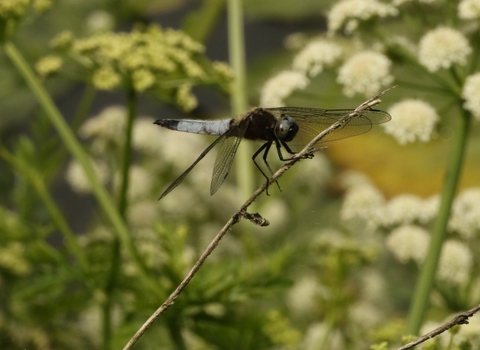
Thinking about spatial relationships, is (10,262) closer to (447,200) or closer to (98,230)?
(98,230)

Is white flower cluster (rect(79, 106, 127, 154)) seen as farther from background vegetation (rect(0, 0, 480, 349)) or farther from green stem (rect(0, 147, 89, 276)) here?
green stem (rect(0, 147, 89, 276))

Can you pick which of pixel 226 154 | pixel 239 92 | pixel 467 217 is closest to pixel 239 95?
pixel 239 92

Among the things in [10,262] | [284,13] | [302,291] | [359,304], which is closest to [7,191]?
[10,262]

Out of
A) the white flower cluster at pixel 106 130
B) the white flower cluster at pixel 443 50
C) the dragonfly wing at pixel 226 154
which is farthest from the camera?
the white flower cluster at pixel 106 130

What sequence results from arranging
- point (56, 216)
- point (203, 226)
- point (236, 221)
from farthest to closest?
1. point (203, 226)
2. point (56, 216)
3. point (236, 221)

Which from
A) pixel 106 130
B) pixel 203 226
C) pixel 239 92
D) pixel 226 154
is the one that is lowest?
pixel 226 154

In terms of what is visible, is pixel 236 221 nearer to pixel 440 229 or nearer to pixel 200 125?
pixel 200 125

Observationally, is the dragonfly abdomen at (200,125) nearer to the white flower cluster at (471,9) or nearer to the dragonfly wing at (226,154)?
the dragonfly wing at (226,154)

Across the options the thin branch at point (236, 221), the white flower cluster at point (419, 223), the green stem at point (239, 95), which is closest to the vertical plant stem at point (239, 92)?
the green stem at point (239, 95)
